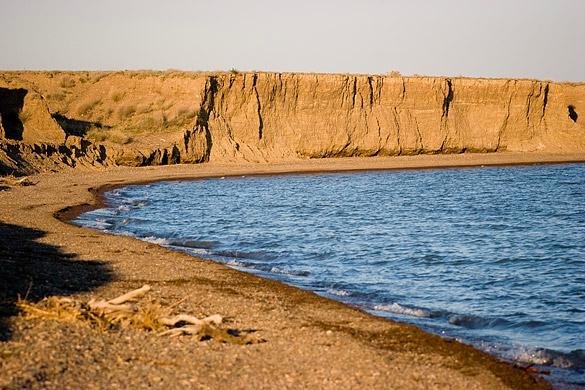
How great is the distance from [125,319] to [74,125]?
154 feet

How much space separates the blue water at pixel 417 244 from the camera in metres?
12.4

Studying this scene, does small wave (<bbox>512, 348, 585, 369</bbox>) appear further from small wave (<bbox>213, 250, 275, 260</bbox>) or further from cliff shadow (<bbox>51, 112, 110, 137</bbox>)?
cliff shadow (<bbox>51, 112, 110, 137</bbox>)

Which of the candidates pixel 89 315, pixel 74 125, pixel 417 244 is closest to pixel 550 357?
pixel 89 315

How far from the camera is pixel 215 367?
27.5ft

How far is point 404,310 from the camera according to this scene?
1305cm

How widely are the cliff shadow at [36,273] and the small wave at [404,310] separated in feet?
16.7

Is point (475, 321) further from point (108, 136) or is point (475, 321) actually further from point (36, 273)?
point (108, 136)

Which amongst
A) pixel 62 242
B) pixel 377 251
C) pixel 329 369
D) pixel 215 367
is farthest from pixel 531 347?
pixel 62 242

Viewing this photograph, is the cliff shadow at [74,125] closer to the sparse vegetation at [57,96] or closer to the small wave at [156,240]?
the sparse vegetation at [57,96]

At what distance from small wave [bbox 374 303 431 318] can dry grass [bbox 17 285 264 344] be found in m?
3.62

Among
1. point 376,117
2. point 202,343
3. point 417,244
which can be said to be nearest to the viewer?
point 202,343

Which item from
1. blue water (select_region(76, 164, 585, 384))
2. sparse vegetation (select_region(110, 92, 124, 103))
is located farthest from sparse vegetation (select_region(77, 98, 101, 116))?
blue water (select_region(76, 164, 585, 384))

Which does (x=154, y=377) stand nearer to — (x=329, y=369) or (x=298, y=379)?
(x=298, y=379)

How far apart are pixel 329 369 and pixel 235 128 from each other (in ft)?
173
